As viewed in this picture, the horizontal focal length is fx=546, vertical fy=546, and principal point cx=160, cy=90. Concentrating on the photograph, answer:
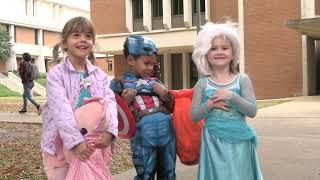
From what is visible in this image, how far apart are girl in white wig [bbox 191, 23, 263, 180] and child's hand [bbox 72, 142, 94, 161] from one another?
0.82 metres

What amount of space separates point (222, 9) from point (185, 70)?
21.6 ft

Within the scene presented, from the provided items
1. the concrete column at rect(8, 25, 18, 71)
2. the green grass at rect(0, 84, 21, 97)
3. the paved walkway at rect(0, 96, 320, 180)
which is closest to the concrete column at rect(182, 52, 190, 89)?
the green grass at rect(0, 84, 21, 97)

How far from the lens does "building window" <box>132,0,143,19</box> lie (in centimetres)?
3988

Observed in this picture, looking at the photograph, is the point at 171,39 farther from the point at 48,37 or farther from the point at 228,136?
the point at 48,37

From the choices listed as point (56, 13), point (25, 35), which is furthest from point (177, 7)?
point (56, 13)

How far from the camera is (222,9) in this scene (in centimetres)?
3631

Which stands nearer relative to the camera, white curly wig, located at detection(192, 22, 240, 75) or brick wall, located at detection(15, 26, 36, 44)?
white curly wig, located at detection(192, 22, 240, 75)

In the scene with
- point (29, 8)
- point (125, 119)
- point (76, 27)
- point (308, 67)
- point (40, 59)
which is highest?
point (29, 8)

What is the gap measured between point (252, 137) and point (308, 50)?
28879mm

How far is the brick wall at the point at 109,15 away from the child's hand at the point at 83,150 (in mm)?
36874

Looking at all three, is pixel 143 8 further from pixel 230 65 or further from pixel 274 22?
pixel 230 65

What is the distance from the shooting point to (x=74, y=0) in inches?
3017

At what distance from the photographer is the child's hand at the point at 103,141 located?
3436mm

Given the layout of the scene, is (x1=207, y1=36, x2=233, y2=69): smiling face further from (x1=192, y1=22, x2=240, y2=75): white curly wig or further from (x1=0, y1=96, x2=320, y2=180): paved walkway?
(x1=0, y1=96, x2=320, y2=180): paved walkway
